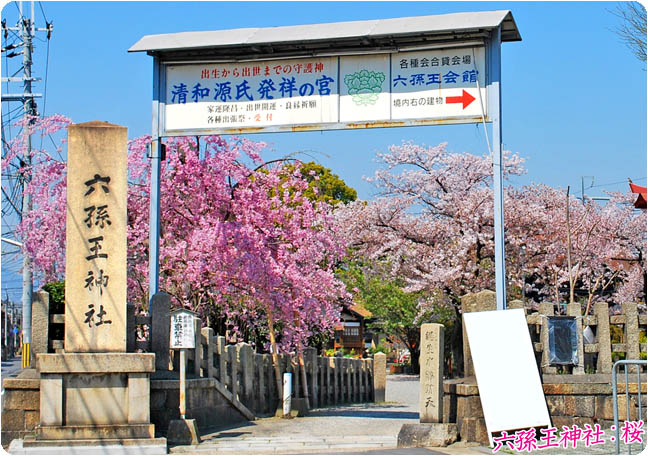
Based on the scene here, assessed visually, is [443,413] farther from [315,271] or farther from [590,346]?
[315,271]

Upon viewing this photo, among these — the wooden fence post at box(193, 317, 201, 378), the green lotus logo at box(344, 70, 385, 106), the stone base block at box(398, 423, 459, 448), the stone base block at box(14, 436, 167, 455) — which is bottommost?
the stone base block at box(14, 436, 167, 455)

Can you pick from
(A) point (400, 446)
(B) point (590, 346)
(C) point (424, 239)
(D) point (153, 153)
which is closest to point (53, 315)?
(D) point (153, 153)

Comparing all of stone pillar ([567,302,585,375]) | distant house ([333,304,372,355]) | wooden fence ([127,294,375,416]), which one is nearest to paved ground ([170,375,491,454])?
wooden fence ([127,294,375,416])

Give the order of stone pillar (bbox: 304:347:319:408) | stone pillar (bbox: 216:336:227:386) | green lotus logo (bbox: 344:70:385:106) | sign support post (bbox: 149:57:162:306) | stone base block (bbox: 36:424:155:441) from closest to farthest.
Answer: stone base block (bbox: 36:424:155:441) → green lotus logo (bbox: 344:70:385:106) → sign support post (bbox: 149:57:162:306) → stone pillar (bbox: 216:336:227:386) → stone pillar (bbox: 304:347:319:408)

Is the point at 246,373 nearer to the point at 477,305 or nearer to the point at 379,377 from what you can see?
the point at 477,305

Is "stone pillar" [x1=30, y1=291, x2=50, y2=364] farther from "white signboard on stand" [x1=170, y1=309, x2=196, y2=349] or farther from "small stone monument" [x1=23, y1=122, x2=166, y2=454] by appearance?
"white signboard on stand" [x1=170, y1=309, x2=196, y2=349]

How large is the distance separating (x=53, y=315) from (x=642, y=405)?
881cm

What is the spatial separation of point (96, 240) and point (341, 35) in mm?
5649

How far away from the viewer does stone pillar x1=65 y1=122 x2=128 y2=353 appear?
1225cm

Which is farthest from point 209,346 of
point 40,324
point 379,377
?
point 379,377

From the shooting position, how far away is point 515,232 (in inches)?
1091

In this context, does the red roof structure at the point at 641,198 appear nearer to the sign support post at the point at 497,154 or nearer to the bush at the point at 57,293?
the sign support post at the point at 497,154

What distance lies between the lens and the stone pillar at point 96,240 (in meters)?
12.2

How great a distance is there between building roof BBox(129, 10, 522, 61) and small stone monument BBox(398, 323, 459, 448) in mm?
5247
